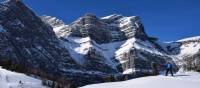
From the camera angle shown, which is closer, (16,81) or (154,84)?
(16,81)

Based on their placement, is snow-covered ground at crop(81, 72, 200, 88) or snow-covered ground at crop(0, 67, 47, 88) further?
snow-covered ground at crop(81, 72, 200, 88)

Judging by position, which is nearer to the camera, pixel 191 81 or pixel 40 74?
pixel 40 74

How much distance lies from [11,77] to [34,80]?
109 cm

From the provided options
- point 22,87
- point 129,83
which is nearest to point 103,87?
point 129,83

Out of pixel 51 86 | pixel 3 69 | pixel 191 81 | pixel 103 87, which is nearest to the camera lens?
pixel 51 86

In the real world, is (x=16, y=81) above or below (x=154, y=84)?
below

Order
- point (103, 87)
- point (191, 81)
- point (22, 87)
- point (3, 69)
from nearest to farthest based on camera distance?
point (22, 87), point (3, 69), point (103, 87), point (191, 81)

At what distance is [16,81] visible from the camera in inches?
995

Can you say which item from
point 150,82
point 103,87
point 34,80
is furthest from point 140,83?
point 34,80

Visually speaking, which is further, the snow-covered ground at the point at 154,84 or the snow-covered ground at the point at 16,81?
the snow-covered ground at the point at 154,84

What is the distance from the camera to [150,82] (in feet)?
106

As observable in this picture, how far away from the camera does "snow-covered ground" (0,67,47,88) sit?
Result: 24.5m

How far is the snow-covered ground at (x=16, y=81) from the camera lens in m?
24.5

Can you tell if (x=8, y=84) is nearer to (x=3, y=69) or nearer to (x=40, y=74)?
(x=3, y=69)
